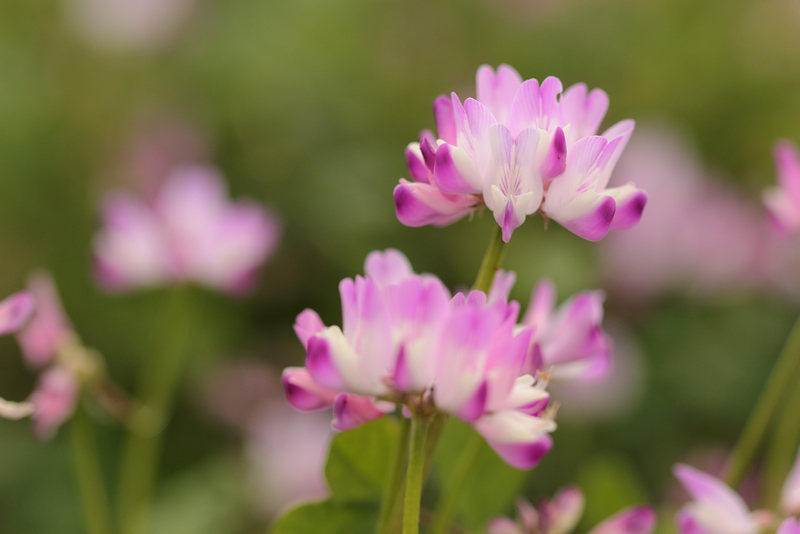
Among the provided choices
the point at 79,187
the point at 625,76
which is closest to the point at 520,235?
the point at 625,76

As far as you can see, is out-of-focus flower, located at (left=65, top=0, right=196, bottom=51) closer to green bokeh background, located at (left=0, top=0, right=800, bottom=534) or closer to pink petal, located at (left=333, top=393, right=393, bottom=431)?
green bokeh background, located at (left=0, top=0, right=800, bottom=534)

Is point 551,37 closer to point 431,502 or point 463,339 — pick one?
point 431,502

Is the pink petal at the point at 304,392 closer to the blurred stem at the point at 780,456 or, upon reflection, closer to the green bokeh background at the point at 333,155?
the blurred stem at the point at 780,456

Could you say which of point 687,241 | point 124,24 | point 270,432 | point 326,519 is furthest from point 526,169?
point 124,24

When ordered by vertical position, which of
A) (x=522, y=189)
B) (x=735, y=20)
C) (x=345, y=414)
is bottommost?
(x=345, y=414)

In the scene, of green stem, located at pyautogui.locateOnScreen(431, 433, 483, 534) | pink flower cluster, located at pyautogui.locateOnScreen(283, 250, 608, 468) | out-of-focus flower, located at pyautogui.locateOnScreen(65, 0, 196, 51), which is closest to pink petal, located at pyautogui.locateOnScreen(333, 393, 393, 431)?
pink flower cluster, located at pyautogui.locateOnScreen(283, 250, 608, 468)

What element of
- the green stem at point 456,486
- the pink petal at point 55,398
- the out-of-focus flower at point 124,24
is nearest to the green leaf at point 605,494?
the green stem at point 456,486
